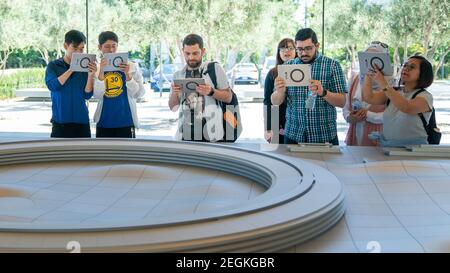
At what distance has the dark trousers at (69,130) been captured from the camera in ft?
16.9

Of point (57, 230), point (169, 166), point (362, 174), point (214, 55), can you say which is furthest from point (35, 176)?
point (214, 55)

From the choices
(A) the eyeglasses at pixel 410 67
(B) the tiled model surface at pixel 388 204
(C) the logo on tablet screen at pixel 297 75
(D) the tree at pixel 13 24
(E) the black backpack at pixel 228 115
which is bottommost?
(B) the tiled model surface at pixel 388 204

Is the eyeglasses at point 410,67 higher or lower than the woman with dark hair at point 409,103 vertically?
higher

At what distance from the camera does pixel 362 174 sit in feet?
11.6

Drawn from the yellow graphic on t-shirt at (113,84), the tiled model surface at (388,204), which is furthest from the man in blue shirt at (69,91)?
the tiled model surface at (388,204)

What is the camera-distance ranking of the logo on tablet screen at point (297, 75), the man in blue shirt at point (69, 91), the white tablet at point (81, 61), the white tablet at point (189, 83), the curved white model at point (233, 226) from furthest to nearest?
the man in blue shirt at point (69, 91)
the white tablet at point (81, 61)
the white tablet at point (189, 83)
the logo on tablet screen at point (297, 75)
the curved white model at point (233, 226)

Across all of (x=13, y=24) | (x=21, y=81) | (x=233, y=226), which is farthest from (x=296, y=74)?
(x=21, y=81)

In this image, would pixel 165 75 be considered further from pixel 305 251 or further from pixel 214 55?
pixel 305 251

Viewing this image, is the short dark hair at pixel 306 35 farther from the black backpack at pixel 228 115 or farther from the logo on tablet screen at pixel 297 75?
the black backpack at pixel 228 115

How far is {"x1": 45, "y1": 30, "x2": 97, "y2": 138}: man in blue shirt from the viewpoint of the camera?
5.00m

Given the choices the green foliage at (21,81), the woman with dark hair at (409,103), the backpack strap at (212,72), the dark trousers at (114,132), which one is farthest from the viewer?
the green foliage at (21,81)

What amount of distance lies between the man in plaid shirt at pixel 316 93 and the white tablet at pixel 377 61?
0.36 m

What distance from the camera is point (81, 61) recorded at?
472 centimetres
